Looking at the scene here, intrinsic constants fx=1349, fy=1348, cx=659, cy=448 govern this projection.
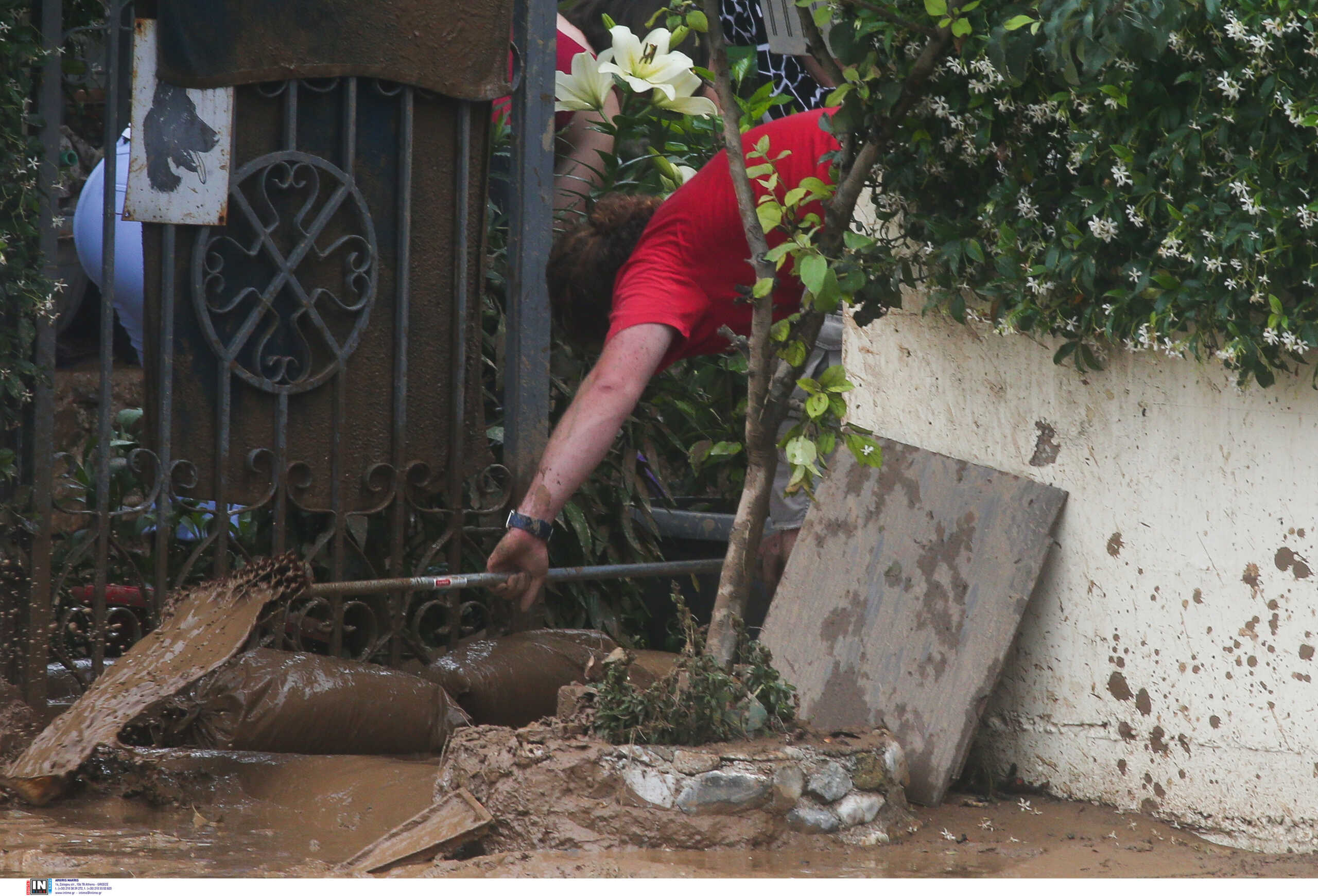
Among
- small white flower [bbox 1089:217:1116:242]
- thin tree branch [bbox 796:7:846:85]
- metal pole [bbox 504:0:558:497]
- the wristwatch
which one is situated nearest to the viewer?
small white flower [bbox 1089:217:1116:242]

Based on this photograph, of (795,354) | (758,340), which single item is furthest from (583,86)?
(795,354)

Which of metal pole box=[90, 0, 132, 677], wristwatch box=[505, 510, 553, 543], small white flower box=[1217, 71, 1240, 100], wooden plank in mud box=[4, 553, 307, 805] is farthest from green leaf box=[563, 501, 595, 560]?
small white flower box=[1217, 71, 1240, 100]

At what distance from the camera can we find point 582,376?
4.25m

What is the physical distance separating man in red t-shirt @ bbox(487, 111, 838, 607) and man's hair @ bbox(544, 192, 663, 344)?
0.07 meters

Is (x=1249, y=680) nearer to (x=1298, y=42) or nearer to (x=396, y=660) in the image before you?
(x=1298, y=42)

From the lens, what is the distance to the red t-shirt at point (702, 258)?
328cm

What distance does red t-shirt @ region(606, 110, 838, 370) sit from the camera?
3.28 m

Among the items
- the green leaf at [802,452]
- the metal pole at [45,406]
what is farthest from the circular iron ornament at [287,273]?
the green leaf at [802,452]

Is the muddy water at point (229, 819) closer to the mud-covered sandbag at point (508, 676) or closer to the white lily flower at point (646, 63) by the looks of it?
the mud-covered sandbag at point (508, 676)

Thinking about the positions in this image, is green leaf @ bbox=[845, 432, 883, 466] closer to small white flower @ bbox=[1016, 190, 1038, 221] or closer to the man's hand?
small white flower @ bbox=[1016, 190, 1038, 221]

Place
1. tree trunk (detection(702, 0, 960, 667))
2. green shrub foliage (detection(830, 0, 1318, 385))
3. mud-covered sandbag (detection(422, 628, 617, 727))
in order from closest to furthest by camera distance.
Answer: green shrub foliage (detection(830, 0, 1318, 385)), tree trunk (detection(702, 0, 960, 667)), mud-covered sandbag (detection(422, 628, 617, 727))

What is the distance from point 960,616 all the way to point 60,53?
2482mm

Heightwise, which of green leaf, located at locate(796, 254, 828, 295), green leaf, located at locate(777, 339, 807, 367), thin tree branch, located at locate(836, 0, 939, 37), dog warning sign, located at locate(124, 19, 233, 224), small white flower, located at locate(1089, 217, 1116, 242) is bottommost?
green leaf, located at locate(777, 339, 807, 367)

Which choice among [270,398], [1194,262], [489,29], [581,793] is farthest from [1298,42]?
[270,398]
